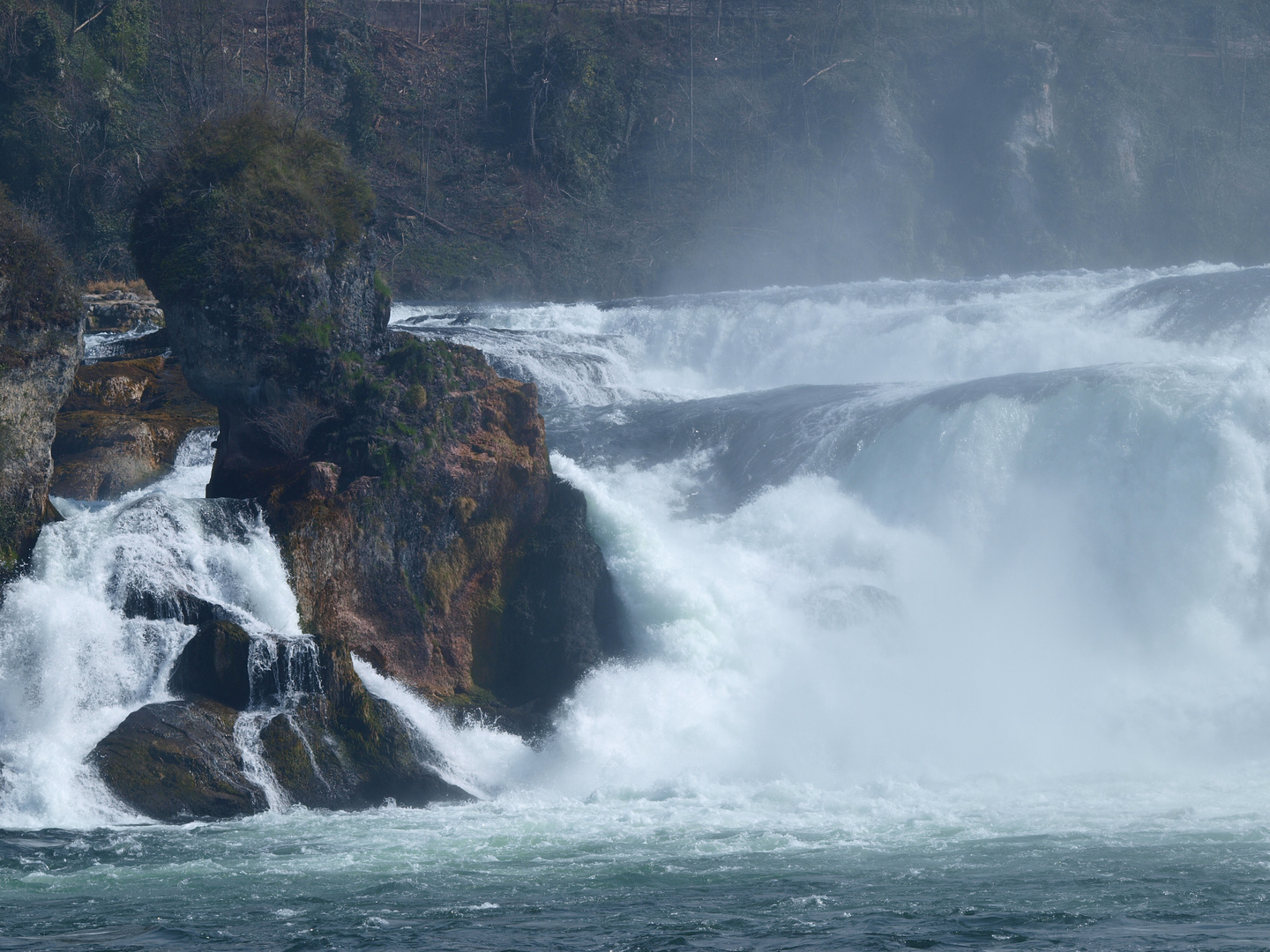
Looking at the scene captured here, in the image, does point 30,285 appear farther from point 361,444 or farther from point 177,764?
point 177,764

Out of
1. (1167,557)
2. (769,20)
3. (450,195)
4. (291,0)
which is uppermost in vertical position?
(769,20)

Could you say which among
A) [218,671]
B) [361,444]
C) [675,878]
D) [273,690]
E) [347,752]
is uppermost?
[361,444]

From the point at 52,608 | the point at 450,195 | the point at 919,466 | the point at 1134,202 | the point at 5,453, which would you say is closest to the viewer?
the point at 52,608

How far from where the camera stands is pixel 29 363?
1816cm

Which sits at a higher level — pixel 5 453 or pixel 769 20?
pixel 769 20

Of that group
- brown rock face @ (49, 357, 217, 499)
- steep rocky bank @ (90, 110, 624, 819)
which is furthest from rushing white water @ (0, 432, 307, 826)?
brown rock face @ (49, 357, 217, 499)

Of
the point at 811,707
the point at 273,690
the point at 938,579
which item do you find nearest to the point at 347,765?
the point at 273,690

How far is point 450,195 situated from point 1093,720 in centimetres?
4378

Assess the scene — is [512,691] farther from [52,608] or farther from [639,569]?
[52,608]

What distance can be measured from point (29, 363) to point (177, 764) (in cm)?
659

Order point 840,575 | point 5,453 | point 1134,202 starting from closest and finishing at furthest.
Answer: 1. point 5,453
2. point 840,575
3. point 1134,202

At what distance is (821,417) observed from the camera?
2836cm

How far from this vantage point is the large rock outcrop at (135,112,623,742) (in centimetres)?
1956

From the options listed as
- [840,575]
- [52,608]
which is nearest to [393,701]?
[52,608]
